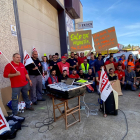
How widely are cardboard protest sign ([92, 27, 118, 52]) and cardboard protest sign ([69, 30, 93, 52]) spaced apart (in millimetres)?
374

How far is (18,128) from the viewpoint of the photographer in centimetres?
273

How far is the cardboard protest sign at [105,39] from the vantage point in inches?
242

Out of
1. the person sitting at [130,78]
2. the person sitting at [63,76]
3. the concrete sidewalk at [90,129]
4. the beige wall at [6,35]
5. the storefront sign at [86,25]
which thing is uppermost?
the storefront sign at [86,25]

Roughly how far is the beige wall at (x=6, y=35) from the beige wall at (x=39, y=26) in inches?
25.7

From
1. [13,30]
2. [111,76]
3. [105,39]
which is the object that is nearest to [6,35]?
[13,30]

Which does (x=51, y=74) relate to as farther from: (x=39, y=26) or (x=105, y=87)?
(x=39, y=26)

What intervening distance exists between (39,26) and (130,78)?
18.0 feet

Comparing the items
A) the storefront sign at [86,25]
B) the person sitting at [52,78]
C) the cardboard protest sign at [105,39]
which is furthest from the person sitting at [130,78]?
the storefront sign at [86,25]

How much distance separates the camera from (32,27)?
17.6 feet

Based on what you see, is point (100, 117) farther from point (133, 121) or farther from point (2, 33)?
point (2, 33)

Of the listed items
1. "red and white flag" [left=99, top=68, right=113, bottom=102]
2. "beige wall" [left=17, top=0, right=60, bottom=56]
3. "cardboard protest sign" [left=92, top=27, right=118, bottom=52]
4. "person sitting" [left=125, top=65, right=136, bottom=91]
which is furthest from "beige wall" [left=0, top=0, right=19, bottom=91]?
"person sitting" [left=125, top=65, right=136, bottom=91]

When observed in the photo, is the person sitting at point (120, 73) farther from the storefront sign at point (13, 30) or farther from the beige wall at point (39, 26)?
the storefront sign at point (13, 30)

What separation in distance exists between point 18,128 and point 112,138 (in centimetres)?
219

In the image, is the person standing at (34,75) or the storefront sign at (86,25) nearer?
the person standing at (34,75)
